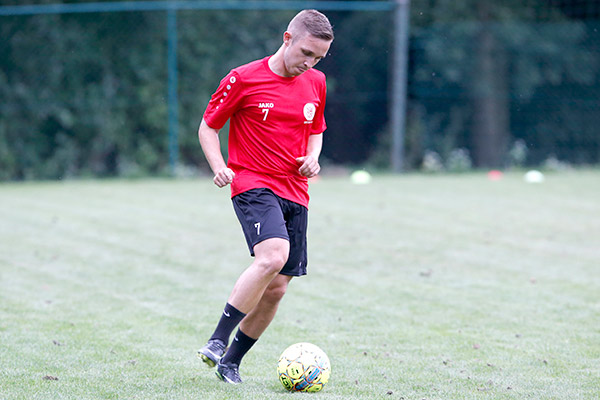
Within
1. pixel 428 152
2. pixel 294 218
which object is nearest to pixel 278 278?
pixel 294 218

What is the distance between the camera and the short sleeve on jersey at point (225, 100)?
416cm

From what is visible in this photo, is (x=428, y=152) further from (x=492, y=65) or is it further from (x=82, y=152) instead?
(x=82, y=152)

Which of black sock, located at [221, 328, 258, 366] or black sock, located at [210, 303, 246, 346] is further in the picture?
black sock, located at [221, 328, 258, 366]

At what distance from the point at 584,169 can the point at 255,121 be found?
1338 centimetres

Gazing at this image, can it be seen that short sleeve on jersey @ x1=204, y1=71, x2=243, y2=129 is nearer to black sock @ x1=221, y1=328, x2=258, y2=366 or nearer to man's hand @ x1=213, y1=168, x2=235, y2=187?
man's hand @ x1=213, y1=168, x2=235, y2=187

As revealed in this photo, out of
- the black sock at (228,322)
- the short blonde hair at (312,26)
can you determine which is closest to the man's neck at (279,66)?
the short blonde hair at (312,26)

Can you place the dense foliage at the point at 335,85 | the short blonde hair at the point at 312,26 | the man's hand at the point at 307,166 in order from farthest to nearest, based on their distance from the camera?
the dense foliage at the point at 335,85
the man's hand at the point at 307,166
the short blonde hair at the point at 312,26

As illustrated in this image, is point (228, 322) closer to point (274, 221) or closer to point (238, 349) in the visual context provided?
point (238, 349)

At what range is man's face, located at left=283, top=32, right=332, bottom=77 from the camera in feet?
13.3

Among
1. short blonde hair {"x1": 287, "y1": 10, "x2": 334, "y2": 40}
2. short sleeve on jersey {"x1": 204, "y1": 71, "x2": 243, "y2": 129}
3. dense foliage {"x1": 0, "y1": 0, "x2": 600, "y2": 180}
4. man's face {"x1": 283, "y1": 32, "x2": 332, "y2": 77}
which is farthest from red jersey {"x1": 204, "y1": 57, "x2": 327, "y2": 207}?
dense foliage {"x1": 0, "y1": 0, "x2": 600, "y2": 180}

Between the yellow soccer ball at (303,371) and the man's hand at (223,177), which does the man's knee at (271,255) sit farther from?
the yellow soccer ball at (303,371)

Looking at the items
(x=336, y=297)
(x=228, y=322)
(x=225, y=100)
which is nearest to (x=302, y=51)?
(x=225, y=100)

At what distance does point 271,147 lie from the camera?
4.20 meters

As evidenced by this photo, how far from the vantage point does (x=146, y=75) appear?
48.3ft
